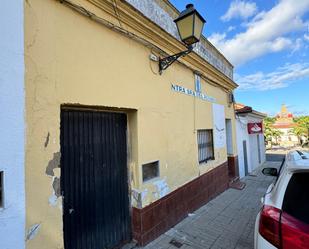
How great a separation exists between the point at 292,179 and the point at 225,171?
6329 millimetres

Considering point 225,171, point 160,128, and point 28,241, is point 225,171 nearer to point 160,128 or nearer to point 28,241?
point 160,128

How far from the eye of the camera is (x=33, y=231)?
2328 millimetres

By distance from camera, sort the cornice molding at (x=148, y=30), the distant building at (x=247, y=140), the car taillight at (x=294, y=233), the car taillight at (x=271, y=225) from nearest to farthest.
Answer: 1. the car taillight at (x=294, y=233)
2. the car taillight at (x=271, y=225)
3. the cornice molding at (x=148, y=30)
4. the distant building at (x=247, y=140)

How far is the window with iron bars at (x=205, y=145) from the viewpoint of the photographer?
675cm

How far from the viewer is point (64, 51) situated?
2.77 meters

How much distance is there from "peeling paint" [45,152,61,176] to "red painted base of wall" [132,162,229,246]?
185 centimetres

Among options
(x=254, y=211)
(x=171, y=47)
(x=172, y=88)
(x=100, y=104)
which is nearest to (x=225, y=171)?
(x=254, y=211)

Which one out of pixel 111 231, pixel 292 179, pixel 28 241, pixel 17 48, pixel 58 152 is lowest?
pixel 111 231

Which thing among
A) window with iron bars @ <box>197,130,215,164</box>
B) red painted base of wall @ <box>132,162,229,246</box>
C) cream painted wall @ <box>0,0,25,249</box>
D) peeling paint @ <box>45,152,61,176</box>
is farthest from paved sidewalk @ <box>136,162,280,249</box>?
cream painted wall @ <box>0,0,25,249</box>

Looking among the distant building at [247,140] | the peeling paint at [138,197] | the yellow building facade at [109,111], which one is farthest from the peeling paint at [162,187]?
the distant building at [247,140]

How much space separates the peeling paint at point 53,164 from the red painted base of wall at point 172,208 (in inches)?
72.7

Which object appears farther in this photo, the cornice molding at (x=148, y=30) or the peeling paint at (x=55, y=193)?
the cornice molding at (x=148, y=30)

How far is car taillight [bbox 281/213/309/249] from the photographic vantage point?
1.75 m

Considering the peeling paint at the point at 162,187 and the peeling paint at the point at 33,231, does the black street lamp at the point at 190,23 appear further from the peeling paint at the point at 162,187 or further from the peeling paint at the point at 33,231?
the peeling paint at the point at 33,231
